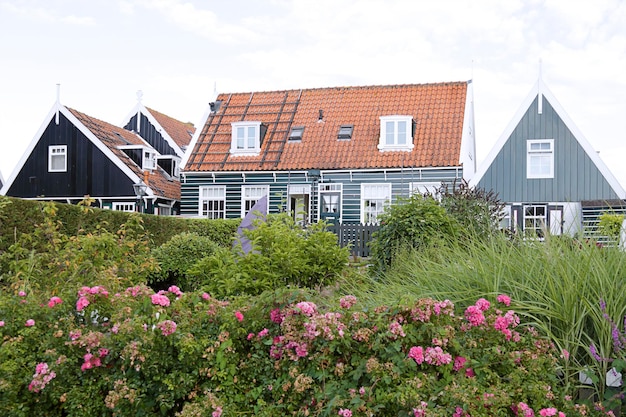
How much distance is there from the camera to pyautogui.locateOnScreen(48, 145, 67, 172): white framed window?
26.8m

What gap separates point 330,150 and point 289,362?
2068cm

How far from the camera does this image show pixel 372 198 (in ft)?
76.8

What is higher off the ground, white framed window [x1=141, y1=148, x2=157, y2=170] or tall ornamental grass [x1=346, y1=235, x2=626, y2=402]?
white framed window [x1=141, y1=148, x2=157, y2=170]

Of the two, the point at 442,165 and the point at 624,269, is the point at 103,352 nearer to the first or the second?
the point at 624,269

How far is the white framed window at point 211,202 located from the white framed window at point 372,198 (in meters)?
5.69

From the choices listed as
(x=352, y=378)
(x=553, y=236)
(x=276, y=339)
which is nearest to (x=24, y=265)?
(x=276, y=339)

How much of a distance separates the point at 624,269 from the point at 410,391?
2.07 m

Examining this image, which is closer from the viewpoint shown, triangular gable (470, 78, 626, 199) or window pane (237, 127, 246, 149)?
triangular gable (470, 78, 626, 199)

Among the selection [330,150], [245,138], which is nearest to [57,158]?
[245,138]

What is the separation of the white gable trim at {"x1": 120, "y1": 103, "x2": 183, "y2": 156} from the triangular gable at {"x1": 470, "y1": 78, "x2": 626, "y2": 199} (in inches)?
601

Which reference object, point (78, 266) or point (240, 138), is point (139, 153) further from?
point (78, 266)

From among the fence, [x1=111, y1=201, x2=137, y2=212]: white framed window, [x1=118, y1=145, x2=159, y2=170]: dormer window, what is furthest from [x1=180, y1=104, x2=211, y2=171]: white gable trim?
the fence

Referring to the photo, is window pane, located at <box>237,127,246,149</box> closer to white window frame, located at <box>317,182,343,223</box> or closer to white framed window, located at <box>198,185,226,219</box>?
white framed window, located at <box>198,185,226,219</box>

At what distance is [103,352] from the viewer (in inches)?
154
